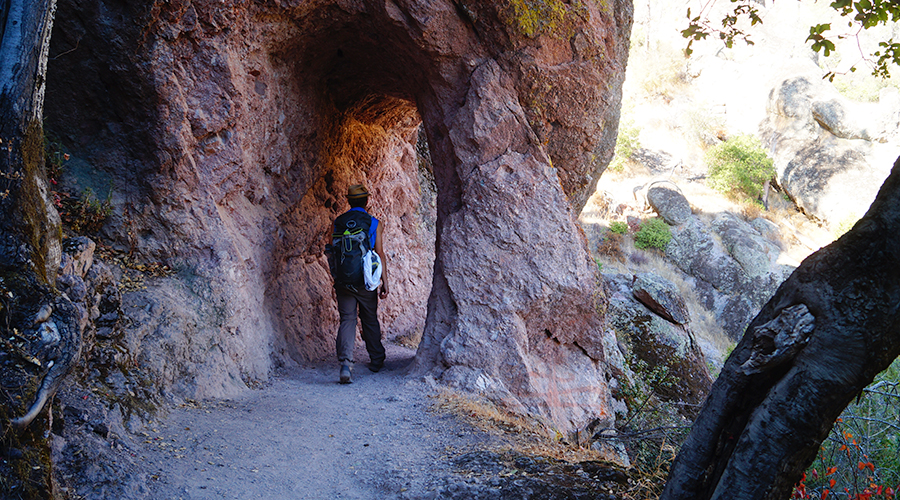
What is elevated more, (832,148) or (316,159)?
(832,148)

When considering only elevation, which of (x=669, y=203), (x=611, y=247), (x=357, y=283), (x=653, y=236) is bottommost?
(x=357, y=283)

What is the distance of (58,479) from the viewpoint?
2711 mm

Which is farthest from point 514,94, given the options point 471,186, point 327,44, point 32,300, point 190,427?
point 32,300

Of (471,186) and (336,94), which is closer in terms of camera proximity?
(471,186)

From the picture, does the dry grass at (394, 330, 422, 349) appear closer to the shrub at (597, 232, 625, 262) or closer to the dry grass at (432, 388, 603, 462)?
the dry grass at (432, 388, 603, 462)

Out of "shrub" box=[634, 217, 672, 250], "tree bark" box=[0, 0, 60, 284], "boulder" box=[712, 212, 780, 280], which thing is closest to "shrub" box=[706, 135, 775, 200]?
"boulder" box=[712, 212, 780, 280]

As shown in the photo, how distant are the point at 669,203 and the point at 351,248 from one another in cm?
1706

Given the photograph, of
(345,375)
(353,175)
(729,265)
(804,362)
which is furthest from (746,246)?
(804,362)

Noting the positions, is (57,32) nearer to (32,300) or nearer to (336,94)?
(32,300)

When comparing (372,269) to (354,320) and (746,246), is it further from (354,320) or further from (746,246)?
(746,246)

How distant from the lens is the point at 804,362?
6.94 ft

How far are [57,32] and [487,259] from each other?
376 centimetres

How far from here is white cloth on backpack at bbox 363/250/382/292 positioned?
6.07m

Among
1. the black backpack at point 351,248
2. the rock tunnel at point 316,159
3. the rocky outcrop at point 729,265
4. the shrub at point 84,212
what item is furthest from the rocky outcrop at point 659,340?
the rocky outcrop at point 729,265
